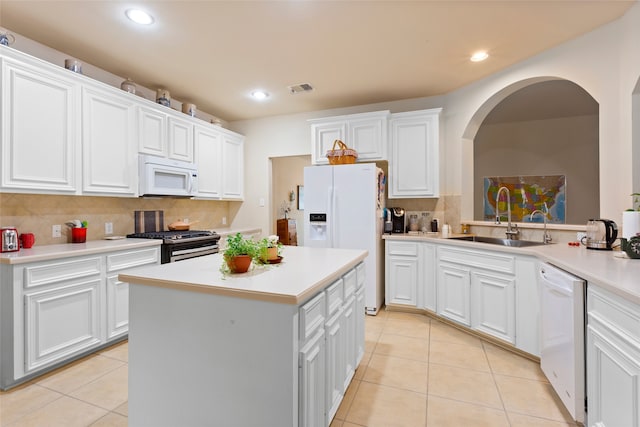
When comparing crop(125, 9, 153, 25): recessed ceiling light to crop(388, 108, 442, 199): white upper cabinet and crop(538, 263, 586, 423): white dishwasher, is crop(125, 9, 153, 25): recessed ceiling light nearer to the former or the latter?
crop(388, 108, 442, 199): white upper cabinet

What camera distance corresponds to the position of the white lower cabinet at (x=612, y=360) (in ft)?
3.93

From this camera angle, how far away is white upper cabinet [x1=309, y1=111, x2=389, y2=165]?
3713mm

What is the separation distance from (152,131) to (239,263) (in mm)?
2471

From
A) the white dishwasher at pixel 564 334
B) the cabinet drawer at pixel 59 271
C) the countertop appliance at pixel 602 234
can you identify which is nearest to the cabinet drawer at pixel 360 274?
the white dishwasher at pixel 564 334

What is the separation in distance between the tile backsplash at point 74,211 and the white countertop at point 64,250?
0.55ft

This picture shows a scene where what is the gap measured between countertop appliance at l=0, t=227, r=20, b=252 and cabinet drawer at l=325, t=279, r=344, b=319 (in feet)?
7.65

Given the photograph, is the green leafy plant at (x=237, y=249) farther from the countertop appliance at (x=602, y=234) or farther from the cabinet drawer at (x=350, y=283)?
the countertop appliance at (x=602, y=234)

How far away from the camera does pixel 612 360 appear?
1.34 metres

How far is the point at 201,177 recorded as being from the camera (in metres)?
3.96

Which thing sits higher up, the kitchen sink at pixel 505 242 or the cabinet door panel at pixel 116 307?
the kitchen sink at pixel 505 242

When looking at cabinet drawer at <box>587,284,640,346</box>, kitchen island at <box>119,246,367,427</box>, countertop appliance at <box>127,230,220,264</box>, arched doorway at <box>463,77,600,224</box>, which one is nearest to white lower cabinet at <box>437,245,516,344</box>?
cabinet drawer at <box>587,284,640,346</box>

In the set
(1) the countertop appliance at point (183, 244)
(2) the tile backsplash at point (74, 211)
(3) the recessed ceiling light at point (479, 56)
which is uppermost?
(3) the recessed ceiling light at point (479, 56)

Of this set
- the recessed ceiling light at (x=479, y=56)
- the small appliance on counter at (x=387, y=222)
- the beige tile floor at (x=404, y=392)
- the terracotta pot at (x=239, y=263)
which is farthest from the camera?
the small appliance on counter at (x=387, y=222)

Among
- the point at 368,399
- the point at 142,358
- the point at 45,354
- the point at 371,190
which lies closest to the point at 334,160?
the point at 371,190
